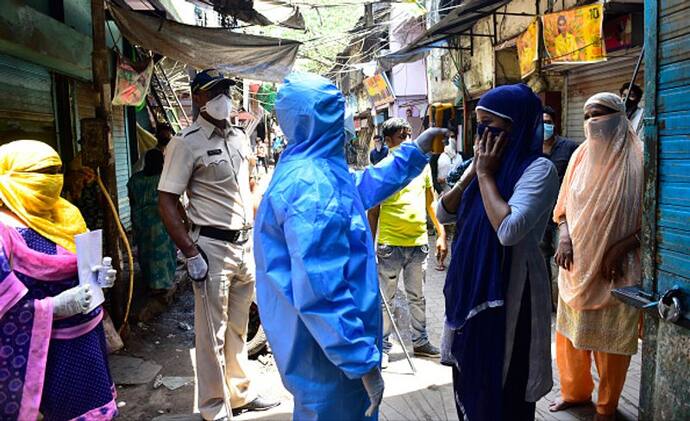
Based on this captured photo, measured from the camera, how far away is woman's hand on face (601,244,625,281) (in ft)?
10.6

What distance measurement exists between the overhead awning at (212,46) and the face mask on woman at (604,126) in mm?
4413

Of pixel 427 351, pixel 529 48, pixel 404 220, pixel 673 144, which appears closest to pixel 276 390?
pixel 427 351

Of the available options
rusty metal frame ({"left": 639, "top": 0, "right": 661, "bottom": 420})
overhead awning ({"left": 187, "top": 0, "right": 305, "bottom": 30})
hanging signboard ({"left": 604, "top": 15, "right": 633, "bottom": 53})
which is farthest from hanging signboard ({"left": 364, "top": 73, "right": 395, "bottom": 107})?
rusty metal frame ({"left": 639, "top": 0, "right": 661, "bottom": 420})

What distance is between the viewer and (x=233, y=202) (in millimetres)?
3689

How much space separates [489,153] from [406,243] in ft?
7.62

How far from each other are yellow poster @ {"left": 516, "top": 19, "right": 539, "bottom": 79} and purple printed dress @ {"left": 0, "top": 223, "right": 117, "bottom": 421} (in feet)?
21.9

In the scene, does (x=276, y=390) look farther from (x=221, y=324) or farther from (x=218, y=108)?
(x=218, y=108)

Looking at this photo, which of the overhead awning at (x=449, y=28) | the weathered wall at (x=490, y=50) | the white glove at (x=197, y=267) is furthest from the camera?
the weathered wall at (x=490, y=50)

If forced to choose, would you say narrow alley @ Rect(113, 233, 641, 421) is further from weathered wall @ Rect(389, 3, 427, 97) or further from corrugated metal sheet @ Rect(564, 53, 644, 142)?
weathered wall @ Rect(389, 3, 427, 97)

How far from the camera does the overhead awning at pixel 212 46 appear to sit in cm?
573

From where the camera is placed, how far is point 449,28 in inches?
364

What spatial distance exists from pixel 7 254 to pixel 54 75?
436cm

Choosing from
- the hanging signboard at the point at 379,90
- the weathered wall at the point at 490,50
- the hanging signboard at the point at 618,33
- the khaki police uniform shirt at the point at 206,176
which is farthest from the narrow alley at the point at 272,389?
the hanging signboard at the point at 379,90

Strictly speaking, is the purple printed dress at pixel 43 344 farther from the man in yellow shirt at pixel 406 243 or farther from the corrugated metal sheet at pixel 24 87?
the corrugated metal sheet at pixel 24 87
